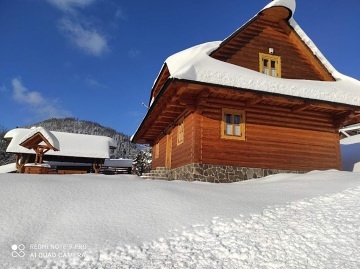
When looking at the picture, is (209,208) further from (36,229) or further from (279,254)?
(36,229)

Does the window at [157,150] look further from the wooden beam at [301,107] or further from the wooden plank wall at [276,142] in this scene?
the wooden beam at [301,107]

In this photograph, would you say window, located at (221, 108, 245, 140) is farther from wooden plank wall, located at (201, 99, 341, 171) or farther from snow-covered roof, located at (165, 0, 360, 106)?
snow-covered roof, located at (165, 0, 360, 106)

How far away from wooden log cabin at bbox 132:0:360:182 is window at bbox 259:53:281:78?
0.04 meters

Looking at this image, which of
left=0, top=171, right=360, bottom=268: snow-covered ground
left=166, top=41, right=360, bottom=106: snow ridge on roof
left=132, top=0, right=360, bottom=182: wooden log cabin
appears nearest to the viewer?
left=0, top=171, right=360, bottom=268: snow-covered ground

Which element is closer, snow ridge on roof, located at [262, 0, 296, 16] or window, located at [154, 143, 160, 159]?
snow ridge on roof, located at [262, 0, 296, 16]

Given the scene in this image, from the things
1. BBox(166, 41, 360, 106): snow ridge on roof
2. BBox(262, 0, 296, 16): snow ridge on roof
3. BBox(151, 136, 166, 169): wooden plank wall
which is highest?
BBox(262, 0, 296, 16): snow ridge on roof

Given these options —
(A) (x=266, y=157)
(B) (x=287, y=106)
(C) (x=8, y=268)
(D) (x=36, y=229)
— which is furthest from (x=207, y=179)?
(C) (x=8, y=268)

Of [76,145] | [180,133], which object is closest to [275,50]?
[180,133]

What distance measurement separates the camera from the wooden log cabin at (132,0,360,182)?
9516 millimetres

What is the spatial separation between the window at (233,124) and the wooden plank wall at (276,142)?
7.5 inches

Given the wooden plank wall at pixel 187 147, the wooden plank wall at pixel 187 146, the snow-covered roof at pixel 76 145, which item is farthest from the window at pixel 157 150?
the snow-covered roof at pixel 76 145

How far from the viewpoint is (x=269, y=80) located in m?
9.89

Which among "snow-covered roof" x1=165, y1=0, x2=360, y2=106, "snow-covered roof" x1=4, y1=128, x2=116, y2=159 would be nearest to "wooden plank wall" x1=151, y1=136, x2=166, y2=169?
"snow-covered roof" x1=165, y1=0, x2=360, y2=106

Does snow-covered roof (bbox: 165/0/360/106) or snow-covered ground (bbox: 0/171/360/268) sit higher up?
snow-covered roof (bbox: 165/0/360/106)
